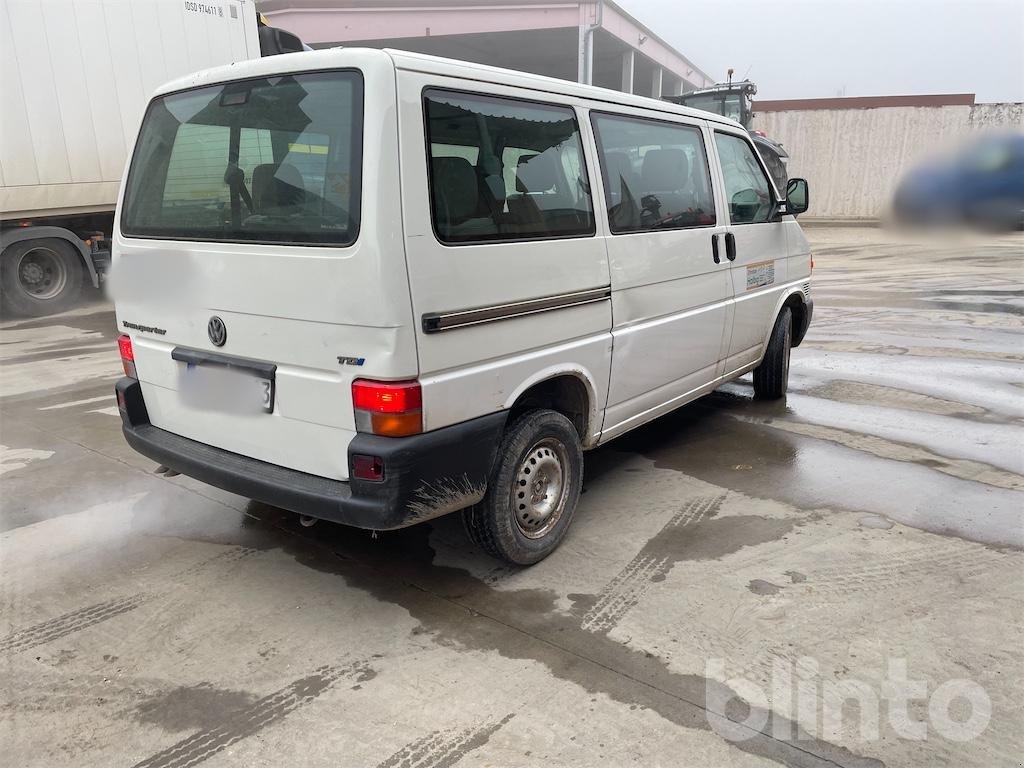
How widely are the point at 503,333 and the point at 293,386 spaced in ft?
2.72

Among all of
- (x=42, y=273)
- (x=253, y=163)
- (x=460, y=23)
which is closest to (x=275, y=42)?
(x=42, y=273)

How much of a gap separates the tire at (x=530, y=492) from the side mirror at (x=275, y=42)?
1033cm

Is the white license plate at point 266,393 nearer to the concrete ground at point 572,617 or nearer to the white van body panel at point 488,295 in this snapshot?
the white van body panel at point 488,295

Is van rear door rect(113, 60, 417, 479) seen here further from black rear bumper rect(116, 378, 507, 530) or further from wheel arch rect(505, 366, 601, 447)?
wheel arch rect(505, 366, 601, 447)

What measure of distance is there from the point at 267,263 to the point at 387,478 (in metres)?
0.92

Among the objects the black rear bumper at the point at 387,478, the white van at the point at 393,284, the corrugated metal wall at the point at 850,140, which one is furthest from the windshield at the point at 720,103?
the black rear bumper at the point at 387,478

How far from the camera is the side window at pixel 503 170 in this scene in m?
2.73

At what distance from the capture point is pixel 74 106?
930 centimetres

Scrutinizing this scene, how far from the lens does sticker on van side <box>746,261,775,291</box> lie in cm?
477

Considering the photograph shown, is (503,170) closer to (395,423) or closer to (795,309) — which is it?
(395,423)

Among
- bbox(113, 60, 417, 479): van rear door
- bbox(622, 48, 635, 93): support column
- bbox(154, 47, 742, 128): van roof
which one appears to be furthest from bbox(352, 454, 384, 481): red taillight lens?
bbox(622, 48, 635, 93): support column

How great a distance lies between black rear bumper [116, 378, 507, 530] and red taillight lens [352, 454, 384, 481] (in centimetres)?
2

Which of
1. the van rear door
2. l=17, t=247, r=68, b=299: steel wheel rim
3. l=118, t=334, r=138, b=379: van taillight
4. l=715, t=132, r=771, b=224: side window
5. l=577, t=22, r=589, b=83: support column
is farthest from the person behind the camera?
l=577, t=22, r=589, b=83: support column

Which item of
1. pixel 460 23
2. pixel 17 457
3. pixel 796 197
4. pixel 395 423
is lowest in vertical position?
pixel 17 457
